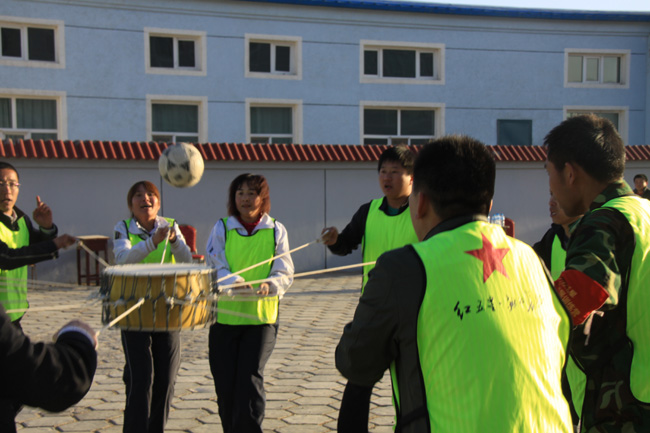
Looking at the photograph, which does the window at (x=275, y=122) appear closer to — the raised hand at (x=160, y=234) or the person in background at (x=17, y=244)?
the person in background at (x=17, y=244)

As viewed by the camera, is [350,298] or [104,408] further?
[350,298]

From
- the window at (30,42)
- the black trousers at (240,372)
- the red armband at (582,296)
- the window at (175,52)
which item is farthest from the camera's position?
the window at (175,52)

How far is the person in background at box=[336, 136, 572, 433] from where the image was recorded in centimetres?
223

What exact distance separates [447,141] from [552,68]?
84.6 ft

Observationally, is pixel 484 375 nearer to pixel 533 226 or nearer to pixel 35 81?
pixel 533 226

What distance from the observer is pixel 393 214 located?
16.9 feet

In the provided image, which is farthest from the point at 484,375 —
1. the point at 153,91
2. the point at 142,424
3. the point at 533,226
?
the point at 153,91

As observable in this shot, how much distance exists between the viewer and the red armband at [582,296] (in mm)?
2619

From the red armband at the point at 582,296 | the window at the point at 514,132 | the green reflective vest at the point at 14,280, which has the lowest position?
the green reflective vest at the point at 14,280

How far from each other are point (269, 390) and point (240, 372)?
185 cm

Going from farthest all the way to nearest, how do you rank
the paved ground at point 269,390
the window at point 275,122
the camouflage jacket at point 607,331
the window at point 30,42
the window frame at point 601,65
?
the window frame at point 601,65 < the window at point 275,122 < the window at point 30,42 < the paved ground at point 269,390 < the camouflage jacket at point 607,331

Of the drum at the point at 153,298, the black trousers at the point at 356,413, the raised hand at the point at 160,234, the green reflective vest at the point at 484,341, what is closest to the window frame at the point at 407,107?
the raised hand at the point at 160,234

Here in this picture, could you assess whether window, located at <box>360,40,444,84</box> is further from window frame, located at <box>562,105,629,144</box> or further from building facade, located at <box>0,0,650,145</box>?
window frame, located at <box>562,105,629,144</box>

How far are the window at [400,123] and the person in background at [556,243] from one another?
2055cm
